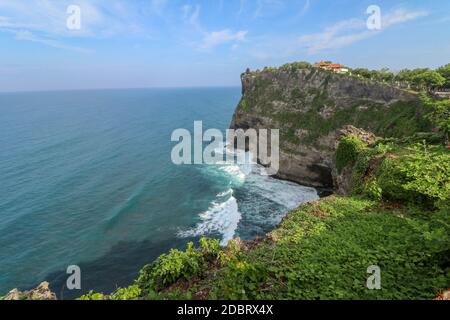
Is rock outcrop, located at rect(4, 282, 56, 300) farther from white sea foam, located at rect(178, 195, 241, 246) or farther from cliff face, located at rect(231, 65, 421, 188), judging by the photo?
cliff face, located at rect(231, 65, 421, 188)

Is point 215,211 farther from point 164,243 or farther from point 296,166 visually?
point 296,166

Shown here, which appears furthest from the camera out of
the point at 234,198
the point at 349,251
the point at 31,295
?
the point at 234,198

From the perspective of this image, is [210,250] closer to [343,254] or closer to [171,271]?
[171,271]

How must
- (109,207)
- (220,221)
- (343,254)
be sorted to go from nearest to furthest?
(343,254)
(220,221)
(109,207)

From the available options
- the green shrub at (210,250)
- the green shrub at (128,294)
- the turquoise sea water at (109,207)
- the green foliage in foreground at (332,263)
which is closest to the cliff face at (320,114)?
the turquoise sea water at (109,207)

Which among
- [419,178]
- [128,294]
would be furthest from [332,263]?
[419,178]

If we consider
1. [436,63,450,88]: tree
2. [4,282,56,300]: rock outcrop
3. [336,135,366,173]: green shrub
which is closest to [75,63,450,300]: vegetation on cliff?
[4,282,56,300]: rock outcrop
